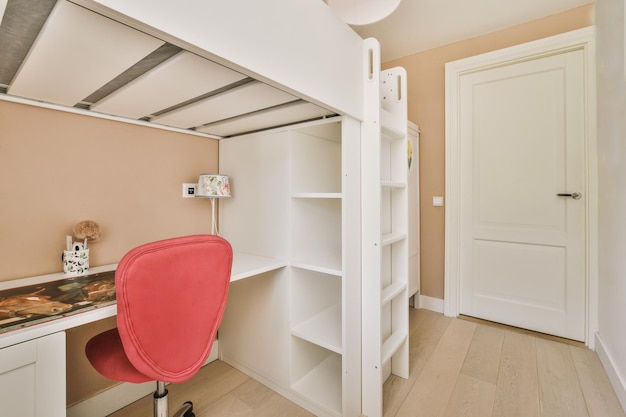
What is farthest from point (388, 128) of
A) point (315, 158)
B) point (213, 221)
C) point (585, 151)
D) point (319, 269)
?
point (585, 151)

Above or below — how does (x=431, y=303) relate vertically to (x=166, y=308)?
below

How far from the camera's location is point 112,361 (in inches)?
40.1

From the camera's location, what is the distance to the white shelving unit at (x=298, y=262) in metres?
1.37

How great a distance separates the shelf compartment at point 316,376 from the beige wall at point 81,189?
39.5 inches

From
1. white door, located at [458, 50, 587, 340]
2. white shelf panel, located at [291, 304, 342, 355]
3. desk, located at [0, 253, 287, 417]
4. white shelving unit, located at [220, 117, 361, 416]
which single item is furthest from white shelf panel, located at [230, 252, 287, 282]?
white door, located at [458, 50, 587, 340]

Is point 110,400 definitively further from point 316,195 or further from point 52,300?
point 316,195

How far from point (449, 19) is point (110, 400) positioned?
353 centimetres

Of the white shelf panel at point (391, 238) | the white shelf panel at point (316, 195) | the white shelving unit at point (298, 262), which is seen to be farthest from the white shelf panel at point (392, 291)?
the white shelf panel at point (316, 195)

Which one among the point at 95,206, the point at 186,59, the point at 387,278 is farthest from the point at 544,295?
the point at 95,206

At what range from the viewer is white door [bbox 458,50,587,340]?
215 centimetres

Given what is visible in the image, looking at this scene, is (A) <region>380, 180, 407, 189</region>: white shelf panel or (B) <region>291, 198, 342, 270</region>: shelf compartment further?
(B) <region>291, 198, 342, 270</region>: shelf compartment

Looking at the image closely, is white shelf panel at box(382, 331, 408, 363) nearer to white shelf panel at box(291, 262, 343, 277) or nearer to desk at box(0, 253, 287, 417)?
white shelf panel at box(291, 262, 343, 277)

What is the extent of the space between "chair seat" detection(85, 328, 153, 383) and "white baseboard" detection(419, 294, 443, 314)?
8.22 ft

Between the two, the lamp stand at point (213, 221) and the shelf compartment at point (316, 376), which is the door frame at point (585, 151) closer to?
the shelf compartment at point (316, 376)
